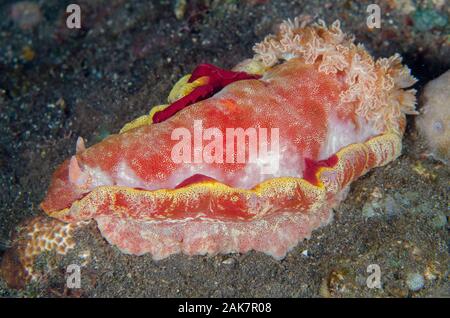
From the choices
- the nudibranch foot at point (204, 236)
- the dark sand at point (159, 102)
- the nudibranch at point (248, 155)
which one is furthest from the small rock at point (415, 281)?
the nudibranch foot at point (204, 236)

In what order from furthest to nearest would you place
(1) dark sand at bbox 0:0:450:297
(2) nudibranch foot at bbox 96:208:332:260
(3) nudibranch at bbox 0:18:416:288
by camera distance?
(2) nudibranch foot at bbox 96:208:332:260 → (1) dark sand at bbox 0:0:450:297 → (3) nudibranch at bbox 0:18:416:288

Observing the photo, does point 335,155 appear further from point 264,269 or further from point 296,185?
point 264,269

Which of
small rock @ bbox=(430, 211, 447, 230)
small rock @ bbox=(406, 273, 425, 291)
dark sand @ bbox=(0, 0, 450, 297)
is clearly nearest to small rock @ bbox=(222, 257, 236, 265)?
dark sand @ bbox=(0, 0, 450, 297)

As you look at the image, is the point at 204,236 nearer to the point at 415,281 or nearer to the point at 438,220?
the point at 415,281

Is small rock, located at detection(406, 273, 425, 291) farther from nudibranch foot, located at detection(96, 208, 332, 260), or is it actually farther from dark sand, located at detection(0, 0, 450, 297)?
nudibranch foot, located at detection(96, 208, 332, 260)

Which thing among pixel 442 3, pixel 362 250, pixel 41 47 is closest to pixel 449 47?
pixel 442 3

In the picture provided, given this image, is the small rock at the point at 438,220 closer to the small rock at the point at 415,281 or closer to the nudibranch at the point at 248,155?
the small rock at the point at 415,281
